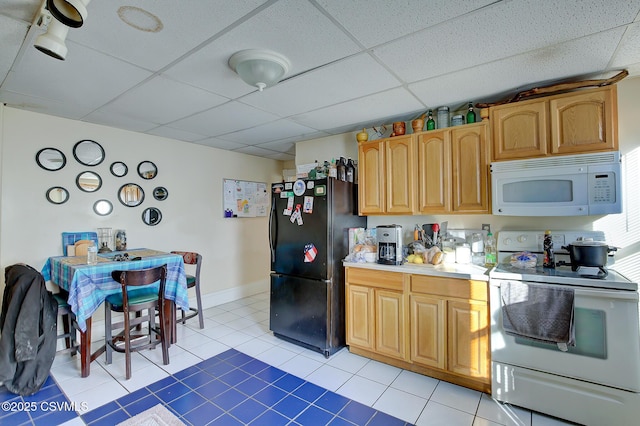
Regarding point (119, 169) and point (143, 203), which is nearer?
point (119, 169)

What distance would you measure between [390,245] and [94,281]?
2.58 m

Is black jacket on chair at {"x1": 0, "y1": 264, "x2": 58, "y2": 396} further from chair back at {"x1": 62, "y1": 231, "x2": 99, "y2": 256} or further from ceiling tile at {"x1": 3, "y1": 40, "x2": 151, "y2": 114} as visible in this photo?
ceiling tile at {"x1": 3, "y1": 40, "x2": 151, "y2": 114}

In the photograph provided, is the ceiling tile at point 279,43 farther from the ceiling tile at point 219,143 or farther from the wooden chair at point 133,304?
the ceiling tile at point 219,143

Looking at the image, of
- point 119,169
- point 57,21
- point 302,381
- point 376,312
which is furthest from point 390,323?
point 119,169

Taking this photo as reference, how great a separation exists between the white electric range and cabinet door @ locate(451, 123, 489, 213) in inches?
24.8

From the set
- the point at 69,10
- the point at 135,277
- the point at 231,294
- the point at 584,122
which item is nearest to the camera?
the point at 69,10

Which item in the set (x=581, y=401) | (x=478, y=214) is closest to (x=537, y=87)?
(x=478, y=214)

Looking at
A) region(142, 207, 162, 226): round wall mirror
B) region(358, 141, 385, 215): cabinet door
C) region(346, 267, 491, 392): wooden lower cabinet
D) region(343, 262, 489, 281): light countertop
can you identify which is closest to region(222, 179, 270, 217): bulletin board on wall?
region(142, 207, 162, 226): round wall mirror

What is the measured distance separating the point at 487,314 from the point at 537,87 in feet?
5.91

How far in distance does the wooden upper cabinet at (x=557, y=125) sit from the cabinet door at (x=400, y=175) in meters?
0.70

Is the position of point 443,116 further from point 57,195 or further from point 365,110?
point 57,195

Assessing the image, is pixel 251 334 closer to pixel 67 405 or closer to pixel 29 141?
pixel 67 405

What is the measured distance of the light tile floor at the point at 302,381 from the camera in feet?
6.49

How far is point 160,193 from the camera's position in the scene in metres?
3.86
